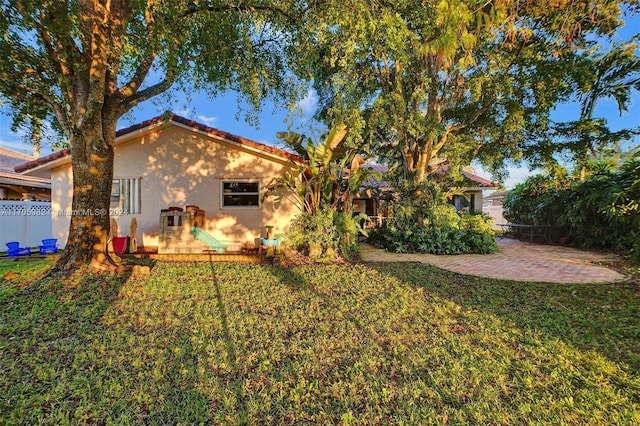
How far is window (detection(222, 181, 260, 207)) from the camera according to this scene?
1102 cm

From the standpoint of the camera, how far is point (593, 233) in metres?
11.7

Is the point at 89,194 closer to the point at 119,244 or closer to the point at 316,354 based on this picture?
the point at 119,244

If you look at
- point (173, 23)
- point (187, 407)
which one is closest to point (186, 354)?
point (187, 407)

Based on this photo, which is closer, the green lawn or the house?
the green lawn

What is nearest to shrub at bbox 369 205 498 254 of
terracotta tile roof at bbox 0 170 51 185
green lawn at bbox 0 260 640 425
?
green lawn at bbox 0 260 640 425

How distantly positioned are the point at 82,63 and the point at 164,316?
5.61 m

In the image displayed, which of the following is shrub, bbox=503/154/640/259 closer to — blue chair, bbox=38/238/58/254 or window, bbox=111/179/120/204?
window, bbox=111/179/120/204

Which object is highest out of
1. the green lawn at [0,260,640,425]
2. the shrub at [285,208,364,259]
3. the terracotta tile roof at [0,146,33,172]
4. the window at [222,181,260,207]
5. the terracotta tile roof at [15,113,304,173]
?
the terracotta tile roof at [0,146,33,172]

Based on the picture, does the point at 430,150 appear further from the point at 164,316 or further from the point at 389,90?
the point at 164,316

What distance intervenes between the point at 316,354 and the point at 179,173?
9470 millimetres

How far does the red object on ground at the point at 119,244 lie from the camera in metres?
9.94

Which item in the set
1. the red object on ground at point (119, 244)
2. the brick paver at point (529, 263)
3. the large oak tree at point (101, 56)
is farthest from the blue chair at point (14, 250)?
the brick paver at point (529, 263)

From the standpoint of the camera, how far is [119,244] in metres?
9.98

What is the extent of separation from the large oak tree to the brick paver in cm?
736
